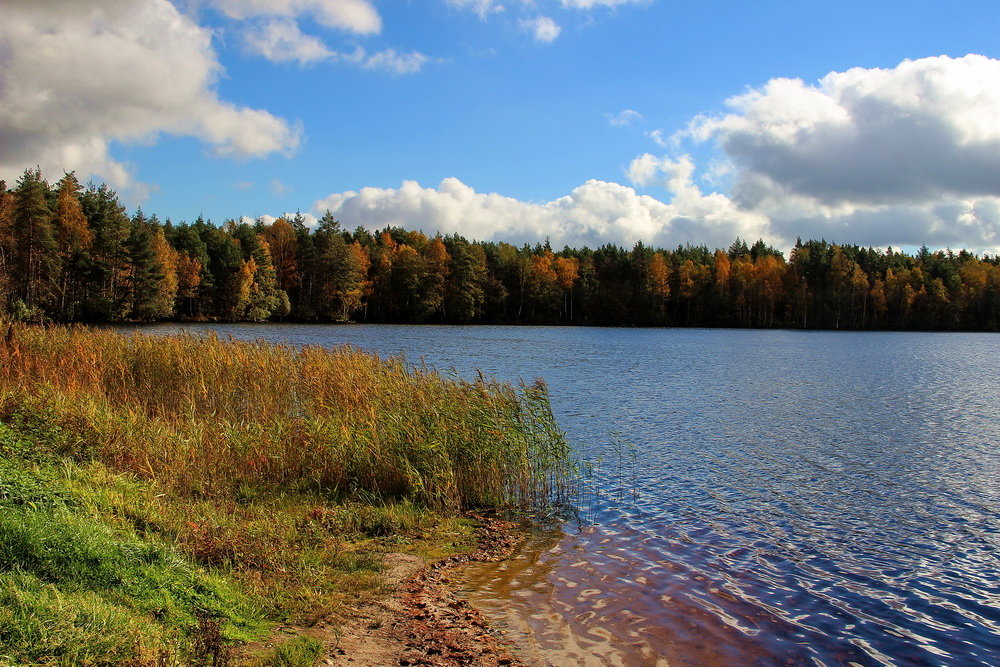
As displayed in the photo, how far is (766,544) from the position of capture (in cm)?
1091

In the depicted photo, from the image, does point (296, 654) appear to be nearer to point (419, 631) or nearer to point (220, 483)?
point (419, 631)

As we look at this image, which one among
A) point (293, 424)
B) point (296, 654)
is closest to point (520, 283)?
point (293, 424)

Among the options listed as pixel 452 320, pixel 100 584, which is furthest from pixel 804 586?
pixel 452 320

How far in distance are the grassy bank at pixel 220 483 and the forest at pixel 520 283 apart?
71665 millimetres

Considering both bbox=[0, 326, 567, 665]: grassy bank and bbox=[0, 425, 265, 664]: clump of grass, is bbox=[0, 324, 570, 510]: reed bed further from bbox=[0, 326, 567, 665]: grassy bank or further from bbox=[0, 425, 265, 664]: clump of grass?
bbox=[0, 425, 265, 664]: clump of grass

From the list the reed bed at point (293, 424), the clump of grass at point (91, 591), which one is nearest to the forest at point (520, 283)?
the reed bed at point (293, 424)

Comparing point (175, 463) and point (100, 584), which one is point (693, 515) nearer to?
point (175, 463)

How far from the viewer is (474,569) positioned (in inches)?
357

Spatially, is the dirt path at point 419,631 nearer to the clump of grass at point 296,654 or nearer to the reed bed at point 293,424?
the clump of grass at point 296,654

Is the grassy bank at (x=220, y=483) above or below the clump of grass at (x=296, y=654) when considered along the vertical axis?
above

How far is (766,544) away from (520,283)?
360ft

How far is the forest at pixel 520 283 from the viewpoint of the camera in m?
95.1

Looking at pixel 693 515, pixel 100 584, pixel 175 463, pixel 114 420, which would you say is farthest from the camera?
pixel 693 515

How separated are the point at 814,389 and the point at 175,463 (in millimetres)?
29929
